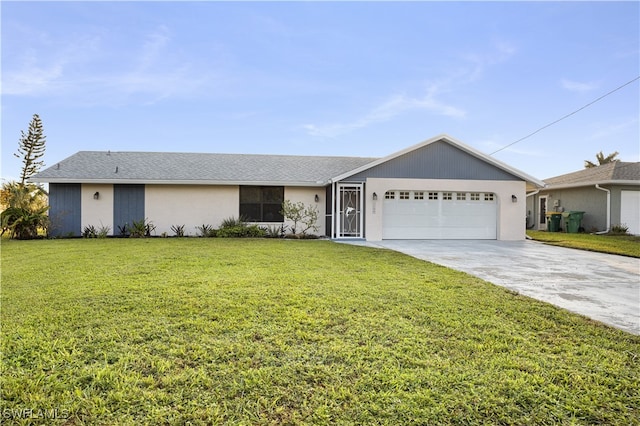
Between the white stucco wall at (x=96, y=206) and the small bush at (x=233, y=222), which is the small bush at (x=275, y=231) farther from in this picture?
the white stucco wall at (x=96, y=206)

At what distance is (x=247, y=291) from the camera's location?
5008 mm

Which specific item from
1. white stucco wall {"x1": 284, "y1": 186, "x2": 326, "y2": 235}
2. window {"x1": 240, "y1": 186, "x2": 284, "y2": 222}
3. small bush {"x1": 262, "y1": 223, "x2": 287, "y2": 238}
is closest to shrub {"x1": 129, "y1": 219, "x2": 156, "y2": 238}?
window {"x1": 240, "y1": 186, "x2": 284, "y2": 222}

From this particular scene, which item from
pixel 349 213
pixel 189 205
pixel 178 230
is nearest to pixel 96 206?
pixel 178 230

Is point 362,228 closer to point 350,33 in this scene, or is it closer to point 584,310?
point 350,33

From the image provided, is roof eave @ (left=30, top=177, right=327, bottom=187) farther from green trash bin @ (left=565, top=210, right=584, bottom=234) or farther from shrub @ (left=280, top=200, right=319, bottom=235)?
green trash bin @ (left=565, top=210, right=584, bottom=234)

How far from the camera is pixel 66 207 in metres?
14.4

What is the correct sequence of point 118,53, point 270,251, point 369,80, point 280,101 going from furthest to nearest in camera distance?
1. point 280,101
2. point 369,80
3. point 118,53
4. point 270,251

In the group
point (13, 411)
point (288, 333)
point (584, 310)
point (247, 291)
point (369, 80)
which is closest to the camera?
point (13, 411)

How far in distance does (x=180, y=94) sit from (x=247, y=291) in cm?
1516

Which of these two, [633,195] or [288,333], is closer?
[288,333]

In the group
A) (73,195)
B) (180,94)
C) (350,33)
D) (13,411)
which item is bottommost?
(13,411)

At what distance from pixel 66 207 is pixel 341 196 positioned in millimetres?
11677

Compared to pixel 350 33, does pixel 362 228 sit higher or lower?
lower

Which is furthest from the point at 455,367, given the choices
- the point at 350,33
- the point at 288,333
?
the point at 350,33
